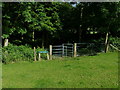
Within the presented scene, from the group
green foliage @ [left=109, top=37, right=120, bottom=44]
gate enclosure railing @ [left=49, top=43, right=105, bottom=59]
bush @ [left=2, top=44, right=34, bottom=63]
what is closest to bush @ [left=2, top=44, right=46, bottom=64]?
bush @ [left=2, top=44, right=34, bottom=63]

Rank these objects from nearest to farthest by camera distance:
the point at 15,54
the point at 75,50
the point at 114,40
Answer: the point at 15,54 → the point at 75,50 → the point at 114,40

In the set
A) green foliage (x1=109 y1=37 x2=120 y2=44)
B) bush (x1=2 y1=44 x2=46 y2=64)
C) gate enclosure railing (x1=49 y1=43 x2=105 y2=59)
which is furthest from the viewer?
green foliage (x1=109 y1=37 x2=120 y2=44)

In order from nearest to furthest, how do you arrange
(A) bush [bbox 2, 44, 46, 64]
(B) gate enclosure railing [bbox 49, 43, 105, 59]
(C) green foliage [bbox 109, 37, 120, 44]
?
(A) bush [bbox 2, 44, 46, 64], (B) gate enclosure railing [bbox 49, 43, 105, 59], (C) green foliage [bbox 109, 37, 120, 44]

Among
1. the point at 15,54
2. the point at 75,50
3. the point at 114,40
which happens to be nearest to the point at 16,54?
the point at 15,54

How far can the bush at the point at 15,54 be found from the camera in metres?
9.14

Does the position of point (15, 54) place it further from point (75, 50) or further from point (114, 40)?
point (114, 40)

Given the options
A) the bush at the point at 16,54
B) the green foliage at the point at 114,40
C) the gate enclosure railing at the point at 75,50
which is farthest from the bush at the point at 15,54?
the green foliage at the point at 114,40

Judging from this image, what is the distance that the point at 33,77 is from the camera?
19.5ft

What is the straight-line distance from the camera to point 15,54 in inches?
374

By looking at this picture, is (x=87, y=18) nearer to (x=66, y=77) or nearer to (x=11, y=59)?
(x=11, y=59)

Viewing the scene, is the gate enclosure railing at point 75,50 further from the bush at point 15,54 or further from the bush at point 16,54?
the bush at point 15,54

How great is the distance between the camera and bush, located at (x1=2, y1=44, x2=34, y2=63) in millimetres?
9136

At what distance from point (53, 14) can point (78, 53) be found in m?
4.09

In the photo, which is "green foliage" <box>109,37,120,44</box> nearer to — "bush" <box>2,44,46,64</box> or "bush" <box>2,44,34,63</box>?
"bush" <box>2,44,46,64</box>
